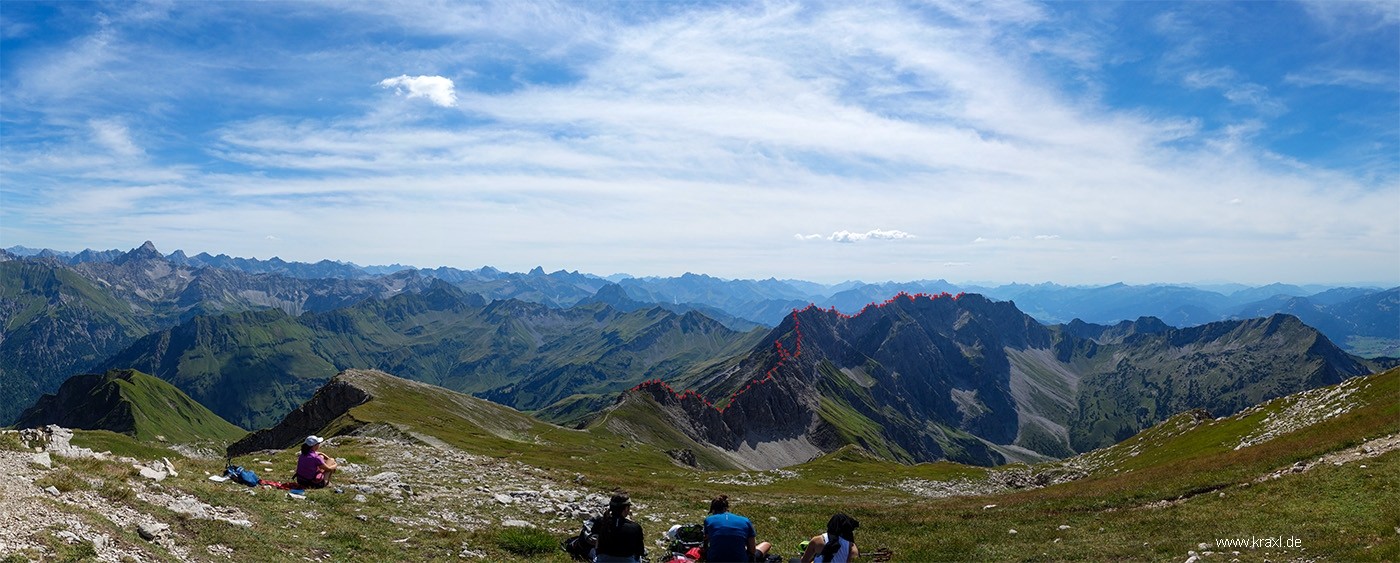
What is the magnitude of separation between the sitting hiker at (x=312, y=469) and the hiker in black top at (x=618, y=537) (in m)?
18.8

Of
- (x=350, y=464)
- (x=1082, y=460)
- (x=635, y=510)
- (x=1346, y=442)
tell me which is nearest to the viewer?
(x=635, y=510)

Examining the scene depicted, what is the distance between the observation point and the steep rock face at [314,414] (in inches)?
4931

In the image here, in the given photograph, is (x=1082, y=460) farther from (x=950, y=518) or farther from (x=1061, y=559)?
(x=1061, y=559)

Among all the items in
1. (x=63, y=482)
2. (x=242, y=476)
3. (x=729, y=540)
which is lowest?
(x=242, y=476)

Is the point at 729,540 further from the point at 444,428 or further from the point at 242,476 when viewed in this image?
the point at 444,428

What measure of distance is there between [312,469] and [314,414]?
117723 mm

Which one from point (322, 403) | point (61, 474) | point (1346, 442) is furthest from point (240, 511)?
point (322, 403)

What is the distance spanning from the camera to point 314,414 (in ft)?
425

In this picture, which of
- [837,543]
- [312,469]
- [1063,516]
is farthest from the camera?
[1063,516]

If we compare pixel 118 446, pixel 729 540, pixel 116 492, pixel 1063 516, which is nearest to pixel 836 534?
pixel 729 540

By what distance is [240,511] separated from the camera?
75.9 feet

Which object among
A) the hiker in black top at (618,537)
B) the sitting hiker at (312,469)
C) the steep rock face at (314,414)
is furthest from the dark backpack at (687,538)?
the steep rock face at (314,414)

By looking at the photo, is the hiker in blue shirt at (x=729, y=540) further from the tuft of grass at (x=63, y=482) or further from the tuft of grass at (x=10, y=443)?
the tuft of grass at (x=10, y=443)

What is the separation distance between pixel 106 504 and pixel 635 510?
2115 cm
